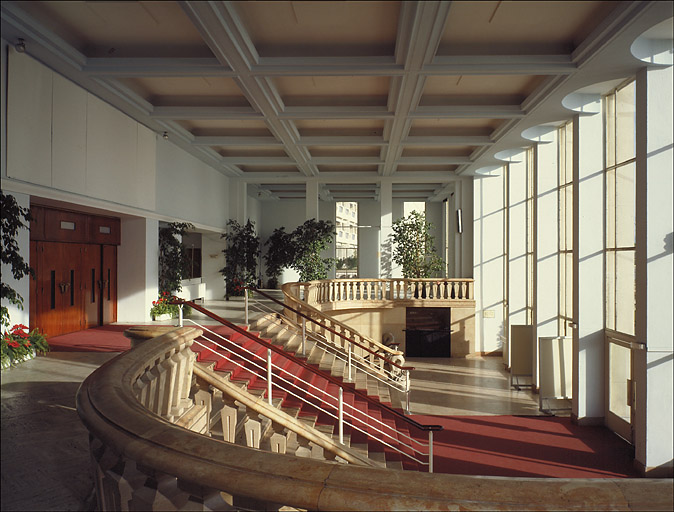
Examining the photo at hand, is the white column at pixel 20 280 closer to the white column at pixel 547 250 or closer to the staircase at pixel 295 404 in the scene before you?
the staircase at pixel 295 404

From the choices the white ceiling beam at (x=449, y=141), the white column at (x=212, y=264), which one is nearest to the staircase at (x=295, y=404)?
the white ceiling beam at (x=449, y=141)

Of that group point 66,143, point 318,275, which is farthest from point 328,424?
point 318,275

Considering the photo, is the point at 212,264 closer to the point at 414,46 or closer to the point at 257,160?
the point at 257,160

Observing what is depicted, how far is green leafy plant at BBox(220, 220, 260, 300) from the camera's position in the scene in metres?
15.3

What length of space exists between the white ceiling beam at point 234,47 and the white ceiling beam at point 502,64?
8.33ft

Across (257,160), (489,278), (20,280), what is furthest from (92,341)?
(489,278)

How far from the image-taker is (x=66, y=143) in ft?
22.4

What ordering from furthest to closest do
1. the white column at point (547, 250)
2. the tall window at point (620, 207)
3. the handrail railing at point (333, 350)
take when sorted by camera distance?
the white column at point (547, 250) < the handrail railing at point (333, 350) < the tall window at point (620, 207)

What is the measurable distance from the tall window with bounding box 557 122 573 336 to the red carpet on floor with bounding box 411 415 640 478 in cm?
245

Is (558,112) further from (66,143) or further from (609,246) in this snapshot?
(66,143)

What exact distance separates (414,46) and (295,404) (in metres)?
5.00

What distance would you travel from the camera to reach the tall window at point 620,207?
324 inches

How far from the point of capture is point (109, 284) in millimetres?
9953

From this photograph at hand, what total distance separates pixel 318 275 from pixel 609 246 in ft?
28.4
